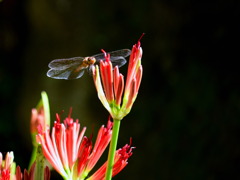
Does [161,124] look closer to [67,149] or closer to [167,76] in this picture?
[167,76]

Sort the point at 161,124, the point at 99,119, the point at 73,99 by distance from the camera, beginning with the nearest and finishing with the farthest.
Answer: the point at 161,124, the point at 99,119, the point at 73,99

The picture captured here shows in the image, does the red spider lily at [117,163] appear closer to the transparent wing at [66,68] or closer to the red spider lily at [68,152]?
the red spider lily at [68,152]

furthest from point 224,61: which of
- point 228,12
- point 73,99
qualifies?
point 73,99

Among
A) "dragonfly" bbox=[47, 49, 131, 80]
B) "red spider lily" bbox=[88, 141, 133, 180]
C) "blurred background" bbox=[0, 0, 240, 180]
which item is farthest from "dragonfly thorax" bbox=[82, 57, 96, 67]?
"blurred background" bbox=[0, 0, 240, 180]

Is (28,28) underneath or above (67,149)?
above

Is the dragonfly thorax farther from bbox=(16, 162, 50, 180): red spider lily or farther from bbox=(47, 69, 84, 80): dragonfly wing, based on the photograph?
bbox=(16, 162, 50, 180): red spider lily

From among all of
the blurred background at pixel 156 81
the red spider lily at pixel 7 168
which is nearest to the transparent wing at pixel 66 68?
the red spider lily at pixel 7 168
